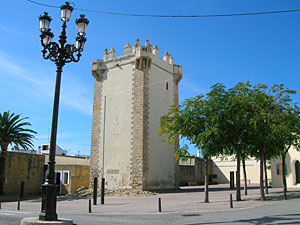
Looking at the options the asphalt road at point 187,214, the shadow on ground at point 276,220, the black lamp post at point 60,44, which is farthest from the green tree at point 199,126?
the black lamp post at point 60,44

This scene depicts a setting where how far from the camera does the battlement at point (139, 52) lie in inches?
1201

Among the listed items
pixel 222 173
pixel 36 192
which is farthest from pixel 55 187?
pixel 222 173

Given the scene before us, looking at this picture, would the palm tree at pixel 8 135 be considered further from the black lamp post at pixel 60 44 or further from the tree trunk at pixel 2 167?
the black lamp post at pixel 60 44

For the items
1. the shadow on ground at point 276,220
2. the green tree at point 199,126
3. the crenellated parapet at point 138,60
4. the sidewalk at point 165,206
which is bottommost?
the sidewalk at point 165,206

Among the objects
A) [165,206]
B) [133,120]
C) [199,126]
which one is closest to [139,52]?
[133,120]

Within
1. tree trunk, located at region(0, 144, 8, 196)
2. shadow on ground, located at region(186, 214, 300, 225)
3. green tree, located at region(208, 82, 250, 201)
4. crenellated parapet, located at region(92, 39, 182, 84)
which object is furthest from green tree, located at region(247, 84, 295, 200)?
tree trunk, located at region(0, 144, 8, 196)

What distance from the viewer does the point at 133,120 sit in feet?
97.5

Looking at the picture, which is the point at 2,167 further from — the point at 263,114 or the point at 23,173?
the point at 263,114

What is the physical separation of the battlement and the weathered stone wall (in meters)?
13.6

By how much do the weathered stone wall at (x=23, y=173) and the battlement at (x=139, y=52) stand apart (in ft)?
44.6

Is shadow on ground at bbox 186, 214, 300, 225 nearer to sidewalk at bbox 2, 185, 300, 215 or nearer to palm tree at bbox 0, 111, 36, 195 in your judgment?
sidewalk at bbox 2, 185, 300, 215

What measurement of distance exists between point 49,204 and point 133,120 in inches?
789

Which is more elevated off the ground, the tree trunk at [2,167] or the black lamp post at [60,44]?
the black lamp post at [60,44]

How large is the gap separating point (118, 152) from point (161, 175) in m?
4.75
